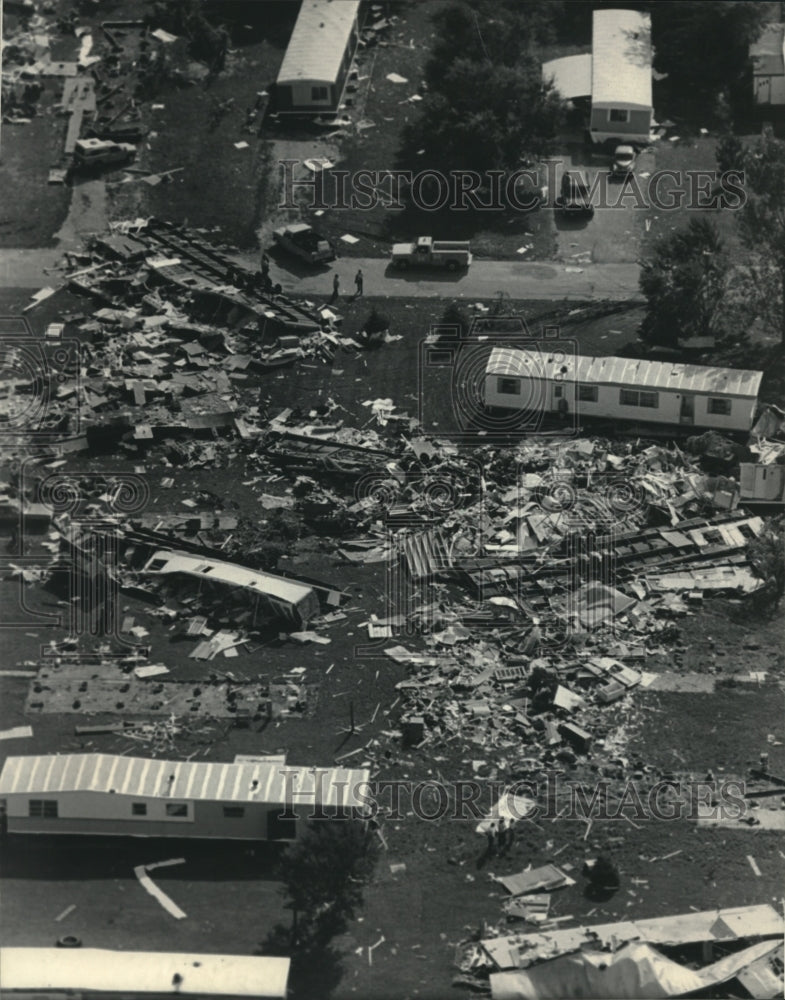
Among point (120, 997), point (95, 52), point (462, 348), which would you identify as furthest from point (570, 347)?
point (120, 997)

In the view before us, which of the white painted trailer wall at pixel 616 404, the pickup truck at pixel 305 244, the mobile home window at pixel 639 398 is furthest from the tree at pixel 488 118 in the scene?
the mobile home window at pixel 639 398

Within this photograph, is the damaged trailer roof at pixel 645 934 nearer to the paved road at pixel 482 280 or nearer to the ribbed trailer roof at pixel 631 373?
the ribbed trailer roof at pixel 631 373

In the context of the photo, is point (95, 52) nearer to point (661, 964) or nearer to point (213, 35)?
point (213, 35)

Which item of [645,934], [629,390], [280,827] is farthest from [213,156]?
[645,934]

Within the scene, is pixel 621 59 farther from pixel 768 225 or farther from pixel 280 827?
pixel 280 827

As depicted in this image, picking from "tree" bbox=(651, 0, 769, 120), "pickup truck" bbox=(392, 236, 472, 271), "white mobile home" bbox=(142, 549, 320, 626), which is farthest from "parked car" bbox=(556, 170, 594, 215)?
"white mobile home" bbox=(142, 549, 320, 626)

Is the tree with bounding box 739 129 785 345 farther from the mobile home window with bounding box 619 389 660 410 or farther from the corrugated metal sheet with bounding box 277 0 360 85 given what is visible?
the corrugated metal sheet with bounding box 277 0 360 85
